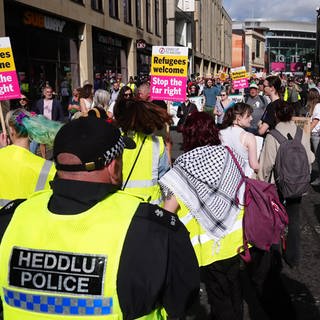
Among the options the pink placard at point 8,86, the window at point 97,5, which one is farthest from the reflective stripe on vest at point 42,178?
the window at point 97,5

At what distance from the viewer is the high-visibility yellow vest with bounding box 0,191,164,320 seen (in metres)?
1.57

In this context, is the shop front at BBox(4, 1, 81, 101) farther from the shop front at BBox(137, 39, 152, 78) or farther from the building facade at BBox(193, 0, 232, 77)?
the building facade at BBox(193, 0, 232, 77)

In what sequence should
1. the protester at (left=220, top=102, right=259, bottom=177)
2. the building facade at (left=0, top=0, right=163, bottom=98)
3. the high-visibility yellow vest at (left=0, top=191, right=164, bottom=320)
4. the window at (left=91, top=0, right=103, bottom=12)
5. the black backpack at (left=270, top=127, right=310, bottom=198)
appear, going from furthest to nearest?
the window at (left=91, top=0, right=103, bottom=12) → the building facade at (left=0, top=0, right=163, bottom=98) → the protester at (left=220, top=102, right=259, bottom=177) → the black backpack at (left=270, top=127, right=310, bottom=198) → the high-visibility yellow vest at (left=0, top=191, right=164, bottom=320)

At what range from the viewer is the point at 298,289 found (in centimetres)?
425

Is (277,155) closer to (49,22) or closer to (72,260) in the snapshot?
(72,260)

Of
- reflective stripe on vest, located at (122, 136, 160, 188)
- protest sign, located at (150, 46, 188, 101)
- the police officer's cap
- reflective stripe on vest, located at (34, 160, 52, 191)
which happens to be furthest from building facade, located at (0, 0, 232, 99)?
the police officer's cap

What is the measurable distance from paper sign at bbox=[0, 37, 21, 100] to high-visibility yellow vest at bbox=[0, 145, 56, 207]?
4896mm

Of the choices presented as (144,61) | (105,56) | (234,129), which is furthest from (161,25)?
(234,129)

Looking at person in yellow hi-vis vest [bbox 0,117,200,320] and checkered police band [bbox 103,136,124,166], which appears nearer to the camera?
person in yellow hi-vis vest [bbox 0,117,200,320]

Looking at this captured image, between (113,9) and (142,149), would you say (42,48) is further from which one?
(142,149)

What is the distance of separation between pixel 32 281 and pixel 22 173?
1464mm

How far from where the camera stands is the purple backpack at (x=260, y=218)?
296 centimetres

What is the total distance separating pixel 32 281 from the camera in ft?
5.32

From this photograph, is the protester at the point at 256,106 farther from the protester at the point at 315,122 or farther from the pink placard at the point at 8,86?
the pink placard at the point at 8,86
